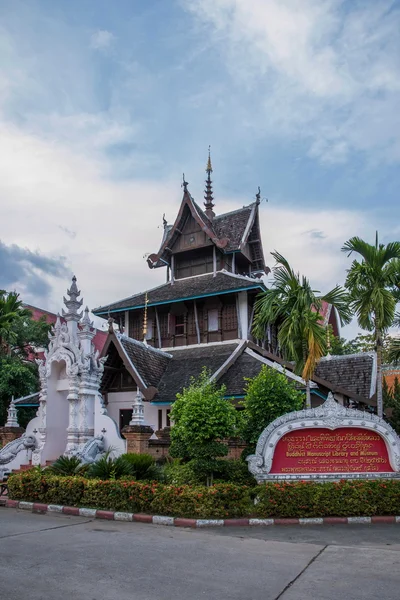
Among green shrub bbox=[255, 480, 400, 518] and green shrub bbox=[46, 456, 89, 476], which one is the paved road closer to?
green shrub bbox=[255, 480, 400, 518]

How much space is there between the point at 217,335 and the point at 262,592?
16729 millimetres

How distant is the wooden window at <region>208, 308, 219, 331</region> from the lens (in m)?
22.9

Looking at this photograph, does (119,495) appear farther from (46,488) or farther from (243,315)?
(243,315)

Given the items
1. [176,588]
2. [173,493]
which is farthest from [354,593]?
[173,493]

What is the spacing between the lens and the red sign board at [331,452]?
473 inches

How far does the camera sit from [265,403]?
14523 millimetres

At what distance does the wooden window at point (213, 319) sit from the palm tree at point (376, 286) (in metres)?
8.74

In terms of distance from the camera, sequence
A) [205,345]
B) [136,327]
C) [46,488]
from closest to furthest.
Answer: [46,488] < [205,345] < [136,327]

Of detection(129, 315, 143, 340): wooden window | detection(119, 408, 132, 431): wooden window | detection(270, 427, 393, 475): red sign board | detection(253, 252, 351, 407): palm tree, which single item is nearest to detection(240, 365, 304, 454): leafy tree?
detection(253, 252, 351, 407): palm tree

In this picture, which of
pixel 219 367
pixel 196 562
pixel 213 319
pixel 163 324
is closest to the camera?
pixel 196 562

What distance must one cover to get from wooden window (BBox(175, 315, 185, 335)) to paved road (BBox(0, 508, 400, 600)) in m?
13.6

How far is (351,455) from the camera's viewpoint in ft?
39.8

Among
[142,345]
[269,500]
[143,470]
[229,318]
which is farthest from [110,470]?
[229,318]

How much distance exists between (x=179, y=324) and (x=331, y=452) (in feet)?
41.3
